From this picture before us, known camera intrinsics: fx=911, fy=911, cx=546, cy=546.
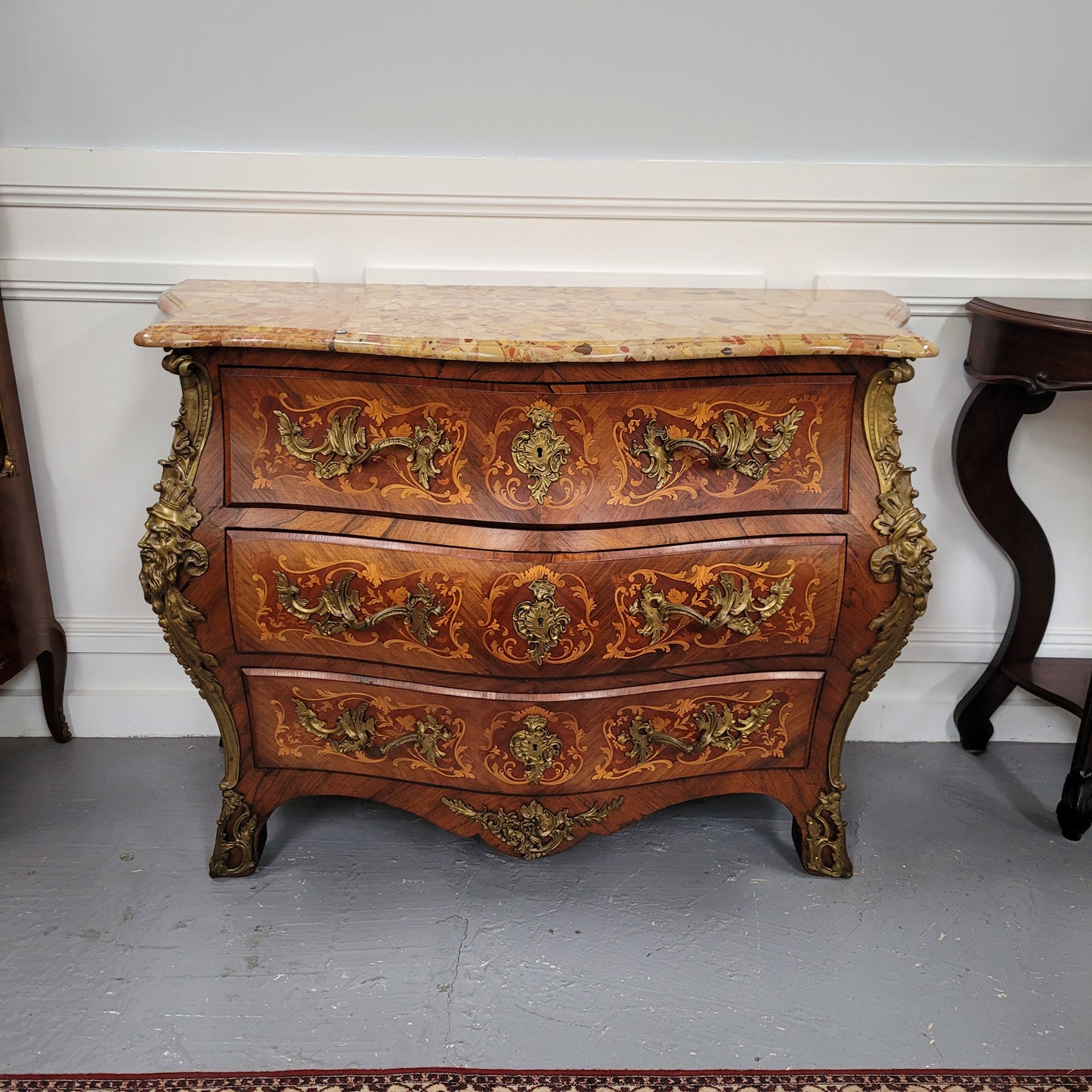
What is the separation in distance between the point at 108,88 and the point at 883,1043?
221cm

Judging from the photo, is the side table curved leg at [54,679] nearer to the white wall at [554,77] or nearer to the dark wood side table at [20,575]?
the dark wood side table at [20,575]

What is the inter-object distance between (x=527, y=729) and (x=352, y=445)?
56cm

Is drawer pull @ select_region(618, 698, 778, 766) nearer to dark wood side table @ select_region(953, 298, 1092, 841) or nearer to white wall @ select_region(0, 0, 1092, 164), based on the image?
dark wood side table @ select_region(953, 298, 1092, 841)

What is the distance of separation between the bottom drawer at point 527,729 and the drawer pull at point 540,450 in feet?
1.20

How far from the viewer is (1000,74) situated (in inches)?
71.1

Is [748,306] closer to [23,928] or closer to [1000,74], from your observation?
[1000,74]

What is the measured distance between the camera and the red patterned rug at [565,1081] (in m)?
1.34

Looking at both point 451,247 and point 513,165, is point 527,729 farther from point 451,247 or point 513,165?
point 513,165

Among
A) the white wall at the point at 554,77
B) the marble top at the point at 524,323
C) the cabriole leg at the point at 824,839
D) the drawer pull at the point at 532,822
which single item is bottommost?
the cabriole leg at the point at 824,839

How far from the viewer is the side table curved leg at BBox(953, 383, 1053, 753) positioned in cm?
197

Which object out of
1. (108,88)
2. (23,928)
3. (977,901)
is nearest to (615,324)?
(108,88)

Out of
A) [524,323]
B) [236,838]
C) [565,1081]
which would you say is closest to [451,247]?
[524,323]

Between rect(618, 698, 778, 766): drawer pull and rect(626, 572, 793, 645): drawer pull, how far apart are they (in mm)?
168

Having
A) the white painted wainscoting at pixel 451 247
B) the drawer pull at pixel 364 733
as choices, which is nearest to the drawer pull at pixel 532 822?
the drawer pull at pixel 364 733
